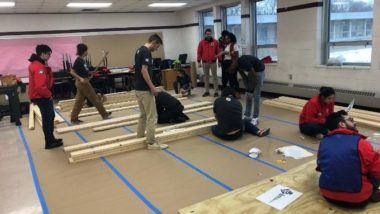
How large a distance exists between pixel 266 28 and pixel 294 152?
5.49 meters

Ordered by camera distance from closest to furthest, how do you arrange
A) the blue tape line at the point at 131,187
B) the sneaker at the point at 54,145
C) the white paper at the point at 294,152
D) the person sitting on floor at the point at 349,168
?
1. the person sitting on floor at the point at 349,168
2. the blue tape line at the point at 131,187
3. the white paper at the point at 294,152
4. the sneaker at the point at 54,145

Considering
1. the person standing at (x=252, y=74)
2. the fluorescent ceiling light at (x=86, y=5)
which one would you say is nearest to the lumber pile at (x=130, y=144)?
the person standing at (x=252, y=74)

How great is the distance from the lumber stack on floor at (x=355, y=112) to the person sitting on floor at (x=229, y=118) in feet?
5.59

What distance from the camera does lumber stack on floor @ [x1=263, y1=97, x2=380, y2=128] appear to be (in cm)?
510

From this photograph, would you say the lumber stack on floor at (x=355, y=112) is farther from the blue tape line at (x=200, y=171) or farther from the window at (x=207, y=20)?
the window at (x=207, y=20)

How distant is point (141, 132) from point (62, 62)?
678cm

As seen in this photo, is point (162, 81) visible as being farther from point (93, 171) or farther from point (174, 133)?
point (93, 171)

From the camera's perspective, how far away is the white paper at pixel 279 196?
8.70 ft

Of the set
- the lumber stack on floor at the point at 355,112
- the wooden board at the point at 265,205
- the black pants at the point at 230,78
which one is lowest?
the wooden board at the point at 265,205

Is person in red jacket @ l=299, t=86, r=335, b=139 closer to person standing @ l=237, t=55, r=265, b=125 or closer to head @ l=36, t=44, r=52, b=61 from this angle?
person standing @ l=237, t=55, r=265, b=125

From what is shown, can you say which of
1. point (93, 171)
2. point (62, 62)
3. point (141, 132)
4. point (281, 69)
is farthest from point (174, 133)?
point (62, 62)

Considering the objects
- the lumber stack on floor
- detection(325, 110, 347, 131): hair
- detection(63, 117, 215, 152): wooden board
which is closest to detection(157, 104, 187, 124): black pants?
detection(63, 117, 215, 152): wooden board

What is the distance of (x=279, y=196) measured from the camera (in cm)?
276

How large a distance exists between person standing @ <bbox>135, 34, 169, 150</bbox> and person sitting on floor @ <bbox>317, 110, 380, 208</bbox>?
2430 millimetres
